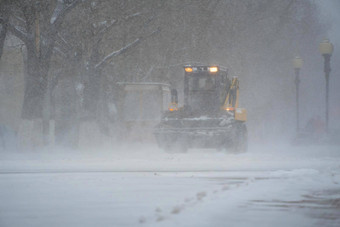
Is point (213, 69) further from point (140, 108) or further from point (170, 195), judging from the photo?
point (170, 195)

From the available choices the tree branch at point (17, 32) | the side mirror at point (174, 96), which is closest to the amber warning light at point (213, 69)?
the side mirror at point (174, 96)

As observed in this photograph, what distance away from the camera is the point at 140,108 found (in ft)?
87.6

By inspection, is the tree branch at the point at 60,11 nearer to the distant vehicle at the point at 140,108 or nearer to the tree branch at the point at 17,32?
the tree branch at the point at 17,32

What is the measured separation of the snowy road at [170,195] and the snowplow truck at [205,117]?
5205 millimetres

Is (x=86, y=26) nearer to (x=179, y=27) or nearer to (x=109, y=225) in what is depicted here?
(x=179, y=27)

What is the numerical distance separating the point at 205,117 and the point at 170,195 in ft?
38.5

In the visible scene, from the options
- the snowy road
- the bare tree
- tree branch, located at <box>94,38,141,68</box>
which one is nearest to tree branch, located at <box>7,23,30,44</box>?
the bare tree

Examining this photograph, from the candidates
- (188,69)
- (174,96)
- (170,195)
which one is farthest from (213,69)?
(170,195)

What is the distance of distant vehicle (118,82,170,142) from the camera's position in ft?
86.5

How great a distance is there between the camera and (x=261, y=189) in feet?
35.2

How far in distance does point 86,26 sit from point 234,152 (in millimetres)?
6979

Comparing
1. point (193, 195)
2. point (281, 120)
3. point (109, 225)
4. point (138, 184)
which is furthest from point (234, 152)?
point (281, 120)

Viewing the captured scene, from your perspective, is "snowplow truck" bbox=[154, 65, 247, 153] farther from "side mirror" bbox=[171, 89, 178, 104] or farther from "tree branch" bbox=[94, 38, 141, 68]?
"tree branch" bbox=[94, 38, 141, 68]

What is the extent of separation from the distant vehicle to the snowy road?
10.3 m
